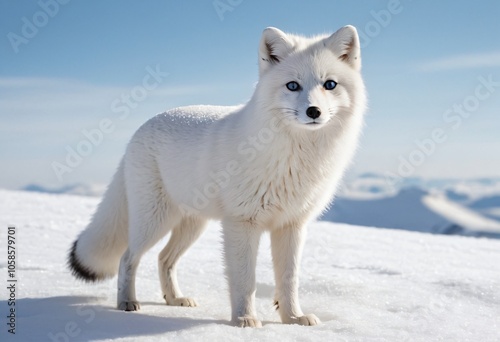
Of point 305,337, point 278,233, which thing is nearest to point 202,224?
point 278,233

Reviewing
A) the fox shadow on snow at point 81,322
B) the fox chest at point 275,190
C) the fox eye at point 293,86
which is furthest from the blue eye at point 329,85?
the fox shadow on snow at point 81,322

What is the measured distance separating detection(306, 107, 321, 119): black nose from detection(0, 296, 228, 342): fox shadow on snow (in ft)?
5.07

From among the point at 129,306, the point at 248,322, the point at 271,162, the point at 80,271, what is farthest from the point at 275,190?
the point at 80,271

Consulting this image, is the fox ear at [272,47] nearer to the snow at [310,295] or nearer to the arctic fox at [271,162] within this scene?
the arctic fox at [271,162]

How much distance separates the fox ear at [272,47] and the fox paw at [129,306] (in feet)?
6.53

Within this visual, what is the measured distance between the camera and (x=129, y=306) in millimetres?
4117

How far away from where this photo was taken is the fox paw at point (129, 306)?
4.12 metres

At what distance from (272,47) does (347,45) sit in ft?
1.70

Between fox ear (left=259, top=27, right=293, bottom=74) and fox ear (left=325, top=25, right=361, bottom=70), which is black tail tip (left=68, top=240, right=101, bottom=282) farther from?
fox ear (left=325, top=25, right=361, bottom=70)

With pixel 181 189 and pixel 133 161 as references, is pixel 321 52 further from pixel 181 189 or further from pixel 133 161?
pixel 133 161

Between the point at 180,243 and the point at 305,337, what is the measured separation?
5.55 ft

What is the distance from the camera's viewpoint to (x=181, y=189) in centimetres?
412

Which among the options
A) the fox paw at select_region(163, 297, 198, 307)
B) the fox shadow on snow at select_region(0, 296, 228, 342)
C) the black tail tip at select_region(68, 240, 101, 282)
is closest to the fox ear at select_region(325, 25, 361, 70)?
the fox shadow on snow at select_region(0, 296, 228, 342)

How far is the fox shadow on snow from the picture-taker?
3389 millimetres
